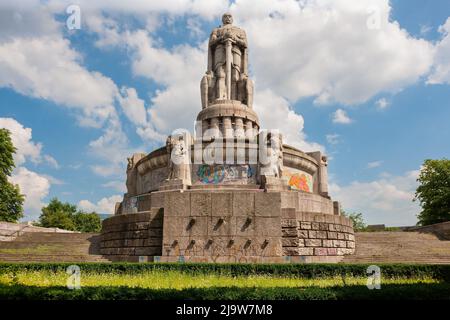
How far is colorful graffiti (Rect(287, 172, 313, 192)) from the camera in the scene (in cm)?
2280

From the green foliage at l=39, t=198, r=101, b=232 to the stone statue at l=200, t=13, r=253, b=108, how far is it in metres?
39.5

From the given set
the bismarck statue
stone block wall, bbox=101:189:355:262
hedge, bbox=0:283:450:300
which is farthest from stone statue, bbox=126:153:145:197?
hedge, bbox=0:283:450:300

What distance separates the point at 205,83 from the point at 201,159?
9.25 m

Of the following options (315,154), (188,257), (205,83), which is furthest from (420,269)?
(205,83)

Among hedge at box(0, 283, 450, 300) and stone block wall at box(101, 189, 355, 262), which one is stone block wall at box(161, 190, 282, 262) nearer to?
stone block wall at box(101, 189, 355, 262)

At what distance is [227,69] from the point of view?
2744cm

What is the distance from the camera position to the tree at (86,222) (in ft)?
222

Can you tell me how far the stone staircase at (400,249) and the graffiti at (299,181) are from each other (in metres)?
4.22

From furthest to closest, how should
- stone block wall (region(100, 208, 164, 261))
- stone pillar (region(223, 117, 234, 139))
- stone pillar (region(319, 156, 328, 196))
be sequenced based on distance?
stone pillar (region(319, 156, 328, 196)), stone pillar (region(223, 117, 234, 139)), stone block wall (region(100, 208, 164, 261))

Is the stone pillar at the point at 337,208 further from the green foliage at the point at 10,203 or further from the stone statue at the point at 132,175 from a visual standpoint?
the green foliage at the point at 10,203

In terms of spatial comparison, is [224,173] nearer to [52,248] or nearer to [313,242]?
[313,242]

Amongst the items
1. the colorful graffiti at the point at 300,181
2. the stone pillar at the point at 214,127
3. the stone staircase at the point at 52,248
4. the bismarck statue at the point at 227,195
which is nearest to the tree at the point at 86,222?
the bismarck statue at the point at 227,195

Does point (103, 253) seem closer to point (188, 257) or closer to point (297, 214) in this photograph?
point (188, 257)

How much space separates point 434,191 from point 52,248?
3020cm
